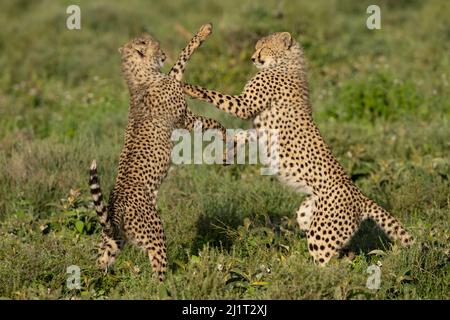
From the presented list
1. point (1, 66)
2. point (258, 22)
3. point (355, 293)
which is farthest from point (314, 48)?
point (355, 293)

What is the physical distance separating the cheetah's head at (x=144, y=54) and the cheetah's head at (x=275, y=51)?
67 centimetres

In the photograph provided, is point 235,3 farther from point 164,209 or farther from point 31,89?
point 164,209

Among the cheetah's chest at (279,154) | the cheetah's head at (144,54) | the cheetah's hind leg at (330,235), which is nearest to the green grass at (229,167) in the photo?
the cheetah's hind leg at (330,235)

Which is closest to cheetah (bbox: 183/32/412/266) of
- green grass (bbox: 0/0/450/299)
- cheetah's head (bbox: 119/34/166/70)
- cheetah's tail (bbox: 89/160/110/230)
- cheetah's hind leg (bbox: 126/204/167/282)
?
green grass (bbox: 0/0/450/299)

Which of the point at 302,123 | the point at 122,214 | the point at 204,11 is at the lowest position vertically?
the point at 122,214

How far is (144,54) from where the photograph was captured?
6.40 meters

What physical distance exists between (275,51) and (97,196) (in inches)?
74.8

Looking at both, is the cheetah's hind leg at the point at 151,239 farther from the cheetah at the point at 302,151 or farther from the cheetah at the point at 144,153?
the cheetah at the point at 302,151

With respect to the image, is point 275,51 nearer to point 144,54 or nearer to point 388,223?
point 144,54

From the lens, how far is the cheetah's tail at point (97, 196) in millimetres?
5039

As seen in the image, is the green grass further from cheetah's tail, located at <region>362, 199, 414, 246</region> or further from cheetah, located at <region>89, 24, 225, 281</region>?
cheetah, located at <region>89, 24, 225, 281</region>

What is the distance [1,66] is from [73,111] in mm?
2005

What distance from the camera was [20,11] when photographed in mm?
14031

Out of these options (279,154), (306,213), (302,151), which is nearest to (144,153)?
(279,154)
